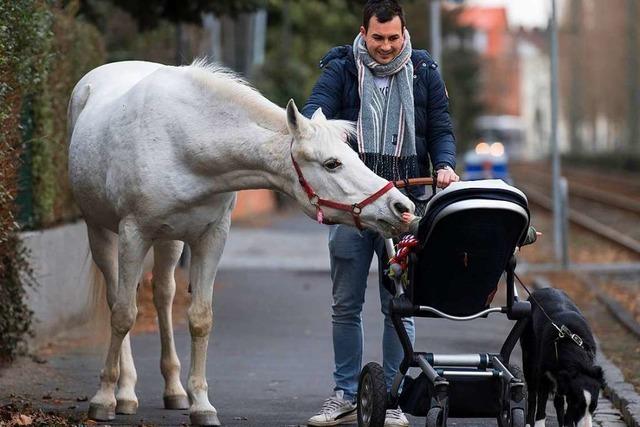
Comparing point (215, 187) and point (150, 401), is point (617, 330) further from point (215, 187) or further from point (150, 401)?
point (215, 187)

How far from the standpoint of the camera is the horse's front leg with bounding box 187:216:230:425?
7957 mm

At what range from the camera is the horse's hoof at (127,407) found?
834 cm

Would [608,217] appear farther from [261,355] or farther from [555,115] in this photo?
[261,355]

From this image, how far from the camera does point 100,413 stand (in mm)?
8047

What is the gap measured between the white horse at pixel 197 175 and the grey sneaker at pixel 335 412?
0.55 m

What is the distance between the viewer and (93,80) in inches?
373

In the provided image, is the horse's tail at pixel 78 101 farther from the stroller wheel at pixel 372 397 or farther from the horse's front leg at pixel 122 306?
the stroller wheel at pixel 372 397

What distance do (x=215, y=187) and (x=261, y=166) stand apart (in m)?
0.32

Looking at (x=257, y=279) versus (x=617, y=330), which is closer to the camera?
(x=617, y=330)

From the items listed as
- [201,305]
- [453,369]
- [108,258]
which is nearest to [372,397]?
[453,369]

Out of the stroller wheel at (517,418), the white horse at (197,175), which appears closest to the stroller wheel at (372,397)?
the stroller wheel at (517,418)

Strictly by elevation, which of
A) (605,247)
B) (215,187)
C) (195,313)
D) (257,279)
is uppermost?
(215,187)

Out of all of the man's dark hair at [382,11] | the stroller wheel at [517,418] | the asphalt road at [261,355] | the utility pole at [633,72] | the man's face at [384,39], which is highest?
the man's dark hair at [382,11]

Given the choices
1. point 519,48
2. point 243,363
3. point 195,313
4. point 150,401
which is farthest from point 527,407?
point 519,48
